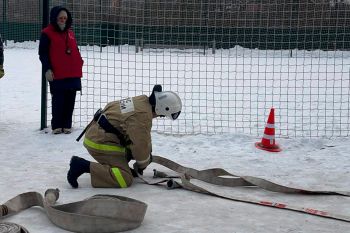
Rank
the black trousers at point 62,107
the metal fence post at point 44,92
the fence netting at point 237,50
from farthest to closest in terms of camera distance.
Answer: the fence netting at point 237,50 → the metal fence post at point 44,92 → the black trousers at point 62,107

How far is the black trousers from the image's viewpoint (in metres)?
7.21

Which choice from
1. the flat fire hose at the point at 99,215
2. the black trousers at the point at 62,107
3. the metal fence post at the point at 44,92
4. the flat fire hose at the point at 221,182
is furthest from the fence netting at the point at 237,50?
the flat fire hose at the point at 99,215

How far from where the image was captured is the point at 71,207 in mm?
4098

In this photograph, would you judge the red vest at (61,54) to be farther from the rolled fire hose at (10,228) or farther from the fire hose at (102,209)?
the rolled fire hose at (10,228)

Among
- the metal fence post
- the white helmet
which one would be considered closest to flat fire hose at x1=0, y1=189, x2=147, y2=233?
the white helmet

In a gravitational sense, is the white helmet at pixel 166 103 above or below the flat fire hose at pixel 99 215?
above

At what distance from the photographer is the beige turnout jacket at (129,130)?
16.1ft

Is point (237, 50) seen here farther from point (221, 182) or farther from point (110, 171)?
point (110, 171)

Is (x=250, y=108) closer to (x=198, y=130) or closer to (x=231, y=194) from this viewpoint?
(x=198, y=130)

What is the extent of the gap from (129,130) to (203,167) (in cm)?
142

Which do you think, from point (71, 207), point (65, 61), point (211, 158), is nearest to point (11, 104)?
point (65, 61)

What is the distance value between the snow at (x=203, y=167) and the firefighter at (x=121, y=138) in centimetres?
14

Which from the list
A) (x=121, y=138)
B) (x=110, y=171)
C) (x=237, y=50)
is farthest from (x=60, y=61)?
(x=237, y=50)

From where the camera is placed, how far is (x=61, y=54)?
7148mm
